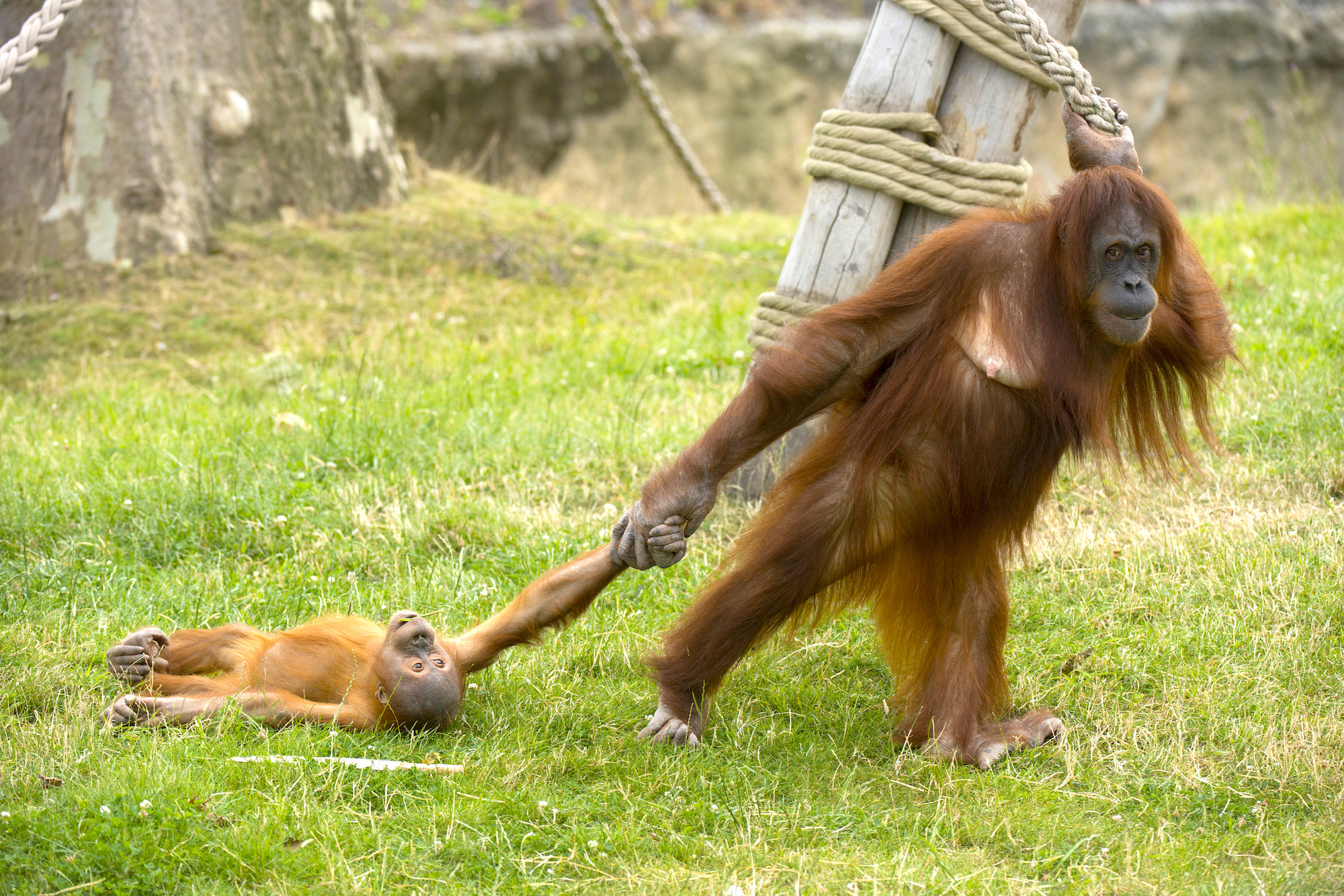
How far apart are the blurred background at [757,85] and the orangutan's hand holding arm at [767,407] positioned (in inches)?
332

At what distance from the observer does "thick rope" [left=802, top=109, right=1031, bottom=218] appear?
11.7 ft

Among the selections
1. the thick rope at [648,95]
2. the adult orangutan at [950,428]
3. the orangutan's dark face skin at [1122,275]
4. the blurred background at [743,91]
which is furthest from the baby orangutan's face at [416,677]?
the thick rope at [648,95]

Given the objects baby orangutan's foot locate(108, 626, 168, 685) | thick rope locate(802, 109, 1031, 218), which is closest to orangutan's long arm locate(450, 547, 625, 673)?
baby orangutan's foot locate(108, 626, 168, 685)

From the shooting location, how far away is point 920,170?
3592mm

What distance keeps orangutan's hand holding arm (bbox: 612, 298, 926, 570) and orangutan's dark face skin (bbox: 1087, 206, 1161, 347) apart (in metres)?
0.38

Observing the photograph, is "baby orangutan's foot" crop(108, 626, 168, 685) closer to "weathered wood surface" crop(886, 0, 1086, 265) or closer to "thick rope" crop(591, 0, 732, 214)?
"weathered wood surface" crop(886, 0, 1086, 265)

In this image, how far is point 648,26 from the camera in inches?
460

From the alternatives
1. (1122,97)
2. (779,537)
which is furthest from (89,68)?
(1122,97)

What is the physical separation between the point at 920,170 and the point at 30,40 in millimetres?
2391

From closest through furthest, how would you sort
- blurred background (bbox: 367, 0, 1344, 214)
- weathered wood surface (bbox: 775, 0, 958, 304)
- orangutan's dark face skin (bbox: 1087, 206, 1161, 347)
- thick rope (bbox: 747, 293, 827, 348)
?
1. orangutan's dark face skin (bbox: 1087, 206, 1161, 347)
2. weathered wood surface (bbox: 775, 0, 958, 304)
3. thick rope (bbox: 747, 293, 827, 348)
4. blurred background (bbox: 367, 0, 1344, 214)

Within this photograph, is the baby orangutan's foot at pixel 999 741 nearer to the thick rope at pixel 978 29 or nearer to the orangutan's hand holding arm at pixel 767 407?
the orangutan's hand holding arm at pixel 767 407

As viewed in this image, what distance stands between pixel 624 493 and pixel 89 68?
3487 mm

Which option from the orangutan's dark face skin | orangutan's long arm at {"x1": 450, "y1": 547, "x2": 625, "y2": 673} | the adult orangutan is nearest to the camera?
the orangutan's dark face skin

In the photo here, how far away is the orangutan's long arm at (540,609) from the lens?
3.04m
